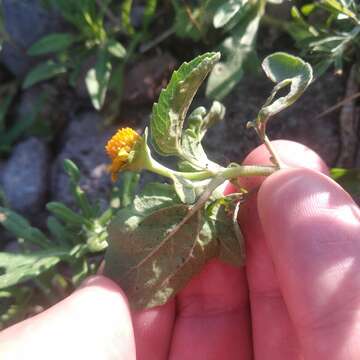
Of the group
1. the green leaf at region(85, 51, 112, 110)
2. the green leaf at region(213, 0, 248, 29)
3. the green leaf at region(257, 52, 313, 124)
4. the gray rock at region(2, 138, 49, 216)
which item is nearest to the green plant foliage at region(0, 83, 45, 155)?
the gray rock at region(2, 138, 49, 216)

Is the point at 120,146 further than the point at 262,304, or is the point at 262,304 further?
the point at 262,304

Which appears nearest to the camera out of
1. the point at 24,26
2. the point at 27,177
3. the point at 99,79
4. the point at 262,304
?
the point at 262,304

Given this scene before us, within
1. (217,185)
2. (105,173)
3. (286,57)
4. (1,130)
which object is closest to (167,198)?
(217,185)

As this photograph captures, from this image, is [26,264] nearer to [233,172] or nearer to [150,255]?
[150,255]

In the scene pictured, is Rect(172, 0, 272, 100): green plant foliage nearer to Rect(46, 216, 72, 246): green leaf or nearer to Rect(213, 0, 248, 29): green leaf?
Rect(213, 0, 248, 29): green leaf

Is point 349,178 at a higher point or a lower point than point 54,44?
lower

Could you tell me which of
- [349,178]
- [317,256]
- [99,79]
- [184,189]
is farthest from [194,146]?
[99,79]
